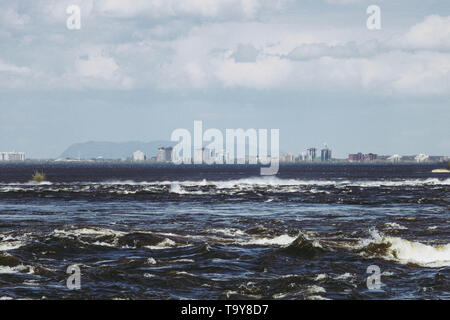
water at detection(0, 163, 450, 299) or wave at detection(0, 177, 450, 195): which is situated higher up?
water at detection(0, 163, 450, 299)

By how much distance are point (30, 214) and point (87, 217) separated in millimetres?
6004

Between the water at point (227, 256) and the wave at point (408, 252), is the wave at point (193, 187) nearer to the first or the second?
the water at point (227, 256)

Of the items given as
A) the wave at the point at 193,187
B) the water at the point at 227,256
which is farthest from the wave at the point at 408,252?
the wave at the point at 193,187

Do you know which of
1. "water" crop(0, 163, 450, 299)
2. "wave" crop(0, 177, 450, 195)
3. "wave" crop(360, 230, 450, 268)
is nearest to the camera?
"water" crop(0, 163, 450, 299)

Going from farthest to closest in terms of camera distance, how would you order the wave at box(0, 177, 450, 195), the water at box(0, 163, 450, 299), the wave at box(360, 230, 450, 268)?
the wave at box(0, 177, 450, 195) → the wave at box(360, 230, 450, 268) → the water at box(0, 163, 450, 299)

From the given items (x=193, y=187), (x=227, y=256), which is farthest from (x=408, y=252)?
(x=193, y=187)

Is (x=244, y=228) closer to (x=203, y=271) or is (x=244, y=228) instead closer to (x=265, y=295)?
(x=203, y=271)

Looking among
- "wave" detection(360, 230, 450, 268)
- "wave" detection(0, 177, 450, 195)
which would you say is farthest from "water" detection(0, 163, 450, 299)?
"wave" detection(0, 177, 450, 195)

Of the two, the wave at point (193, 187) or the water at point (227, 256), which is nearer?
the water at point (227, 256)

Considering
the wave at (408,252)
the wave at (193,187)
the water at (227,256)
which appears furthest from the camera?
the wave at (193,187)

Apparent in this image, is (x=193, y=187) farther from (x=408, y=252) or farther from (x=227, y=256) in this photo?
(x=408, y=252)

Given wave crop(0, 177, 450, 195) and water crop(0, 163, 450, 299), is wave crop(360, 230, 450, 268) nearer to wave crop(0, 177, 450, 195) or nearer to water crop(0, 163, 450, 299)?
water crop(0, 163, 450, 299)

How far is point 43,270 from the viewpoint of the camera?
23.2m

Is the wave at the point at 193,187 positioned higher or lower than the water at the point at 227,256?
lower
